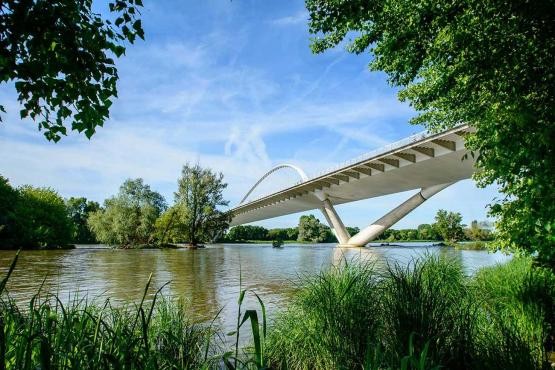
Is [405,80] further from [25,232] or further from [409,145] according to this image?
[25,232]

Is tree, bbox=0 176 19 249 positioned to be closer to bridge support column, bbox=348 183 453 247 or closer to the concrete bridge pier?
the concrete bridge pier

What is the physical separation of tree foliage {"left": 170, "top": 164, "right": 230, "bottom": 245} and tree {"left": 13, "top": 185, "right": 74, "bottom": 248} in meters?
14.2

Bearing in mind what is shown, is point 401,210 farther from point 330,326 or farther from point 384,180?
point 330,326

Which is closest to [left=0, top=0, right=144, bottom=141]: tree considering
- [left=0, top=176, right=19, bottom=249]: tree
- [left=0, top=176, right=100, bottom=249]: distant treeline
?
[left=0, top=176, right=100, bottom=249]: distant treeline

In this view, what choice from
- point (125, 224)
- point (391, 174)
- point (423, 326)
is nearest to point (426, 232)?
point (391, 174)

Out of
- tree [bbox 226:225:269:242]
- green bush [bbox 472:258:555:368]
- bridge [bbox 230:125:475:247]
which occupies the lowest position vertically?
green bush [bbox 472:258:555:368]

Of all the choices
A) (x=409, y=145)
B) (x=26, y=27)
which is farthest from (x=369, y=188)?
(x=26, y=27)

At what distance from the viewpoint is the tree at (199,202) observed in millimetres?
54125

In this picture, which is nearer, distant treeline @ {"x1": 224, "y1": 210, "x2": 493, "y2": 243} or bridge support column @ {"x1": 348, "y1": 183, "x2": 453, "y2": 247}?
bridge support column @ {"x1": 348, "y1": 183, "x2": 453, "y2": 247}

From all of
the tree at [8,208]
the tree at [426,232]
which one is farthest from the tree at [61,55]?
the tree at [426,232]

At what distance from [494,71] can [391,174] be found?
3040 cm

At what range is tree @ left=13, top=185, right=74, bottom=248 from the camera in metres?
44.2

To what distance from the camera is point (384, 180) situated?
3775 centimetres

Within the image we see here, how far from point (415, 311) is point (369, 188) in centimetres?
4030
